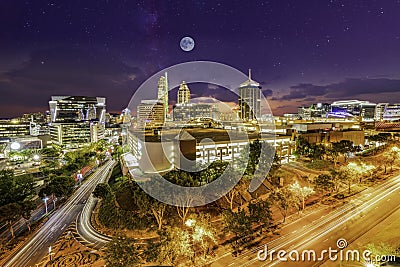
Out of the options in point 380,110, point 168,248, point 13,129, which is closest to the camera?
point 168,248

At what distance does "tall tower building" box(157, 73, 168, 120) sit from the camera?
108000mm

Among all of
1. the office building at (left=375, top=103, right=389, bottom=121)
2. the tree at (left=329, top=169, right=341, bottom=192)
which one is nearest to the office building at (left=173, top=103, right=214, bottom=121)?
the office building at (left=375, top=103, right=389, bottom=121)

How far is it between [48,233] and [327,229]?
17.2m

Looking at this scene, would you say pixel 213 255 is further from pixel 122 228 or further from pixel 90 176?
pixel 90 176

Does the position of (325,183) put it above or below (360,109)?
below

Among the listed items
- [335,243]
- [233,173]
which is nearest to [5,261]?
[233,173]

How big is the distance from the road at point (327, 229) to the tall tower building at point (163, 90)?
320 ft

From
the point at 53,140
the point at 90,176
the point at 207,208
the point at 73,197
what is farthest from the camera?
the point at 53,140

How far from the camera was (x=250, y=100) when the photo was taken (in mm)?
103562

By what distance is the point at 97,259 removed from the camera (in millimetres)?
10867

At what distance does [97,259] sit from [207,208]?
7.19 m

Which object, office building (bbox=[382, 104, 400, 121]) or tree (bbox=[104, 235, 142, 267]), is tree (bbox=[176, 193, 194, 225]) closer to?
tree (bbox=[104, 235, 142, 267])

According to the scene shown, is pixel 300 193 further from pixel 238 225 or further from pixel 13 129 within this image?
pixel 13 129

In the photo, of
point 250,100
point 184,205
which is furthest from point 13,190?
point 250,100
